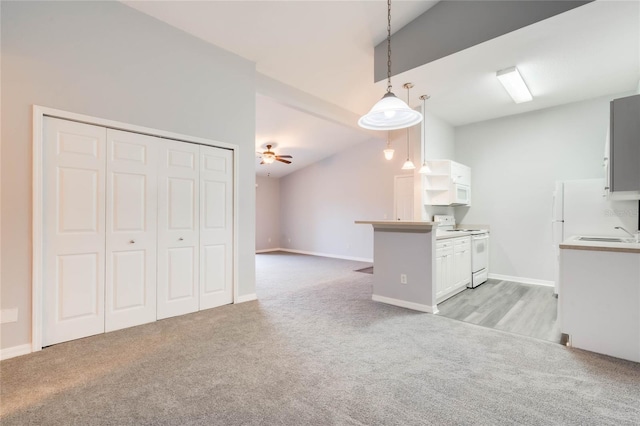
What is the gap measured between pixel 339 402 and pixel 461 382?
91 cm

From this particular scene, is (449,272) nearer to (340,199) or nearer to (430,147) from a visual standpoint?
(430,147)

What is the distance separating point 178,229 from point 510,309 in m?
4.29

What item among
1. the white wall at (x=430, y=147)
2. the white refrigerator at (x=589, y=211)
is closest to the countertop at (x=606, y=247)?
the white refrigerator at (x=589, y=211)

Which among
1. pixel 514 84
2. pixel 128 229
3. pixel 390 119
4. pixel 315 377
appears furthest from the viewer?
pixel 514 84

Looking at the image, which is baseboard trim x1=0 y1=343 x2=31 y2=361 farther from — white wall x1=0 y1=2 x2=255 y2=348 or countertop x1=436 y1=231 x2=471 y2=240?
countertop x1=436 y1=231 x2=471 y2=240

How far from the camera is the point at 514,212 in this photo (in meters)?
5.57

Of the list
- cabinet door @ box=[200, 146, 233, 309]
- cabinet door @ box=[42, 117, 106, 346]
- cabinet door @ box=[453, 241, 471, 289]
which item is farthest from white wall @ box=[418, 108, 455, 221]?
cabinet door @ box=[42, 117, 106, 346]

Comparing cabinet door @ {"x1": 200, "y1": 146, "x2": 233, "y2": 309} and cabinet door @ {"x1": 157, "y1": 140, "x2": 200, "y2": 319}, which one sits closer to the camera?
cabinet door @ {"x1": 157, "y1": 140, "x2": 200, "y2": 319}

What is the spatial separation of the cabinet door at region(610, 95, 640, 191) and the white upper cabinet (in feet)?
8.53

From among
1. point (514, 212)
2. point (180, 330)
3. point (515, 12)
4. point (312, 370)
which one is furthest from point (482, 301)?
point (180, 330)

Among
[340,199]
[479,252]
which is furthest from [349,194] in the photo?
[479,252]

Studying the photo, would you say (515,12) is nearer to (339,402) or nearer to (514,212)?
(514,212)

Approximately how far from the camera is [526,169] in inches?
214

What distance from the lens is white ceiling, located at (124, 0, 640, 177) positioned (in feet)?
10.3
